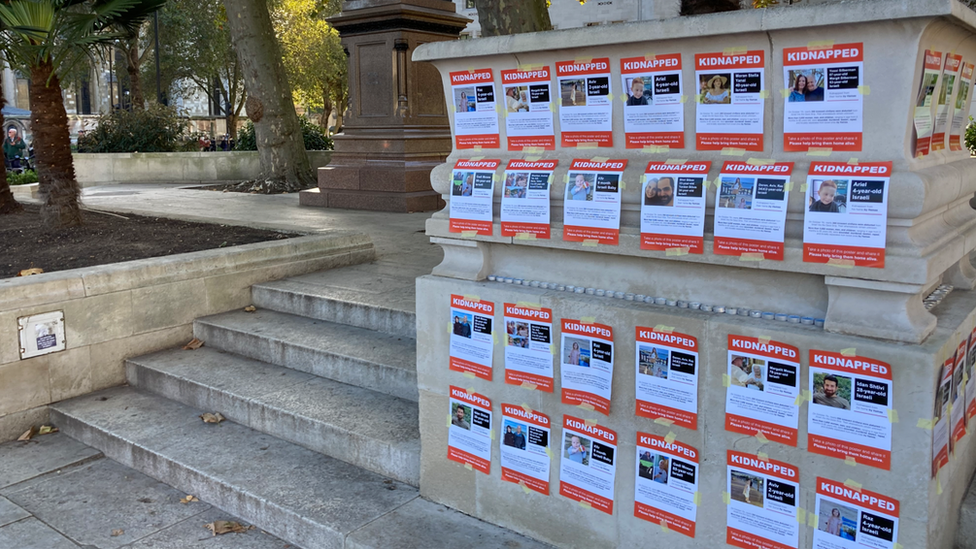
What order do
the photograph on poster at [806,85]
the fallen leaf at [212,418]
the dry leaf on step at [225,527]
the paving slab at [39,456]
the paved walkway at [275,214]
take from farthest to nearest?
the paved walkway at [275,214]
the fallen leaf at [212,418]
the paving slab at [39,456]
the dry leaf on step at [225,527]
the photograph on poster at [806,85]

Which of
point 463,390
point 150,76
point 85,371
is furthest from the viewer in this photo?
point 150,76

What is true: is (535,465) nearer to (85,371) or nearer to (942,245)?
(942,245)

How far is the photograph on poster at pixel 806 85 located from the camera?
242cm

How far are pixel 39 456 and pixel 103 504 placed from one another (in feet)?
3.03

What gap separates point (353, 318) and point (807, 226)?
3.51 m

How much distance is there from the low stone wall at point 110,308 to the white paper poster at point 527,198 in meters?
3.33

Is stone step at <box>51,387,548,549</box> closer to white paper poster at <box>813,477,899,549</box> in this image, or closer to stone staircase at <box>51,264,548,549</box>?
stone staircase at <box>51,264,548,549</box>

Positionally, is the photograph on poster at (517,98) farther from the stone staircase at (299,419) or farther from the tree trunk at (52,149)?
the tree trunk at (52,149)

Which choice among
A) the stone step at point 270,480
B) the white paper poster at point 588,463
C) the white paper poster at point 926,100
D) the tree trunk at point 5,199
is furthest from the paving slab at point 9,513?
the tree trunk at point 5,199

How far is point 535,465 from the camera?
326 centimetres

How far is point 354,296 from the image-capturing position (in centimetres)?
555

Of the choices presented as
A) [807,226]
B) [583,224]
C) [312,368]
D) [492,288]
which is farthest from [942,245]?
[312,368]

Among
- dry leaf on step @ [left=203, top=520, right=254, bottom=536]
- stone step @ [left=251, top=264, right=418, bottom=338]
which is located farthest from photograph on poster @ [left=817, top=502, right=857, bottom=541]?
stone step @ [left=251, top=264, right=418, bottom=338]

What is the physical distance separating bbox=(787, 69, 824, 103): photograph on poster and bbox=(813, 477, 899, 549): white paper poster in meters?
1.19
